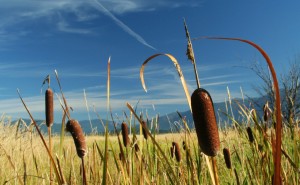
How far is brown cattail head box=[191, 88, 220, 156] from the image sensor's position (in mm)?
1013

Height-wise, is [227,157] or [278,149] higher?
[278,149]

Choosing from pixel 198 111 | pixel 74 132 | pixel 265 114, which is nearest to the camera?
→ pixel 198 111

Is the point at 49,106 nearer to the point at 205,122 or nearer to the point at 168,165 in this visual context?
the point at 168,165

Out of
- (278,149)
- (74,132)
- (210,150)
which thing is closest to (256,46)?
(278,149)

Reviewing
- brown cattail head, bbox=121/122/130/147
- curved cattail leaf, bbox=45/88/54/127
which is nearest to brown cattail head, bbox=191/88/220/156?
curved cattail leaf, bbox=45/88/54/127

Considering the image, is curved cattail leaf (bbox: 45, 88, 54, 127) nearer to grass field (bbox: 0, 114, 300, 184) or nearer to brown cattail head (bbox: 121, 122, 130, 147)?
grass field (bbox: 0, 114, 300, 184)

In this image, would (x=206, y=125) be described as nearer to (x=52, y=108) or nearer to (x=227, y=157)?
(x=52, y=108)

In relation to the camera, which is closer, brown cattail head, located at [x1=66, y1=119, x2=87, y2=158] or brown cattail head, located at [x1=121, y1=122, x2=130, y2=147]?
brown cattail head, located at [x1=66, y1=119, x2=87, y2=158]

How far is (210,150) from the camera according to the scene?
3.40 feet

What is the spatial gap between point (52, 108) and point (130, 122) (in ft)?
2.69

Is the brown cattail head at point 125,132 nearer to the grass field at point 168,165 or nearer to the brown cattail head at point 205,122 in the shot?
the grass field at point 168,165

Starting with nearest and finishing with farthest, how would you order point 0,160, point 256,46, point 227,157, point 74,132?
1. point 256,46
2. point 74,132
3. point 227,157
4. point 0,160

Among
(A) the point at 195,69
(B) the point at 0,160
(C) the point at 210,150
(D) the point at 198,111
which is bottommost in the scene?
(B) the point at 0,160

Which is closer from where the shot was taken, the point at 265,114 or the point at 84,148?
the point at 84,148
